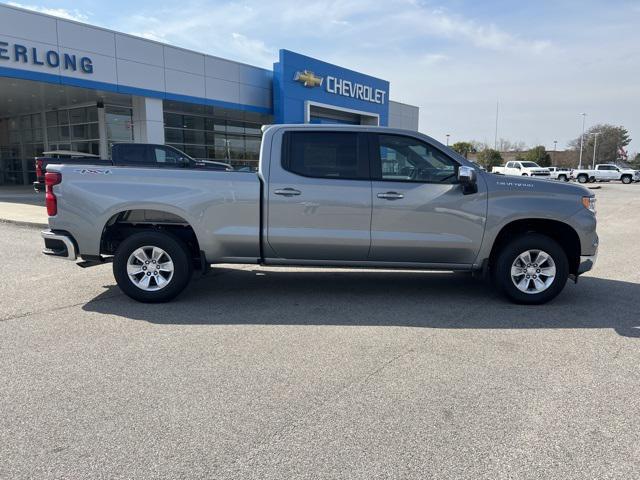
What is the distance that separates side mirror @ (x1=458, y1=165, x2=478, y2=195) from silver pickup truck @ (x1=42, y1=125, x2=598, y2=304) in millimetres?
25

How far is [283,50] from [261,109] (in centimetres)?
329

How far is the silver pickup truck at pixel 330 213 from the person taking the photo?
18.3ft

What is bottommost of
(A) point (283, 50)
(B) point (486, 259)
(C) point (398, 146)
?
(B) point (486, 259)

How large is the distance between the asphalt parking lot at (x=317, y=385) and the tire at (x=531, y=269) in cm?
20

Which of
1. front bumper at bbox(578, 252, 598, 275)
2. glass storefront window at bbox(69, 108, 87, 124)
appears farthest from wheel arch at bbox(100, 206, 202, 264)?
glass storefront window at bbox(69, 108, 87, 124)

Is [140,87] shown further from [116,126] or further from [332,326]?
[332,326]

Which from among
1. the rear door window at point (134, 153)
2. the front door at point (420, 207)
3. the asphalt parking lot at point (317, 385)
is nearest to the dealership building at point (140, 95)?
the rear door window at point (134, 153)

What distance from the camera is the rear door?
18.4 feet

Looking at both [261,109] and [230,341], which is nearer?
[230,341]

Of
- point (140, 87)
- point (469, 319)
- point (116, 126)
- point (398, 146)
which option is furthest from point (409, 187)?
point (116, 126)

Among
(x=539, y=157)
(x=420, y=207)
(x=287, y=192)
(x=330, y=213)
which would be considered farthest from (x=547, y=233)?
(x=539, y=157)

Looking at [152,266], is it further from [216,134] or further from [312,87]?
[216,134]

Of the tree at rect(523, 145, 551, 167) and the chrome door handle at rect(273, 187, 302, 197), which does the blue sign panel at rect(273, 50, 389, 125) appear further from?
the tree at rect(523, 145, 551, 167)

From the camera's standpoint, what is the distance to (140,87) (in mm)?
21250
